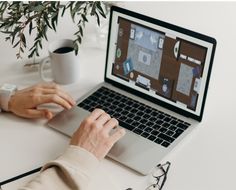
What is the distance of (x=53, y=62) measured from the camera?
1.45m

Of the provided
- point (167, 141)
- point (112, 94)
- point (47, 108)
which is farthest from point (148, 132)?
point (47, 108)

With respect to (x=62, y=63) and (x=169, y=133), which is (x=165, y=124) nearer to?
(x=169, y=133)

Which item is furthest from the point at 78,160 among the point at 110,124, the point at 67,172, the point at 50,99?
the point at 50,99

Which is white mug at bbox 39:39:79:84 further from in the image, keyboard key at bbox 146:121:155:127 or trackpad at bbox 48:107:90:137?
keyboard key at bbox 146:121:155:127

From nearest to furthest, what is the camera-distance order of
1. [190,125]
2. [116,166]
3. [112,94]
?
[116,166]
[190,125]
[112,94]

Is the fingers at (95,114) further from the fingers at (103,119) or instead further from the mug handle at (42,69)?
the mug handle at (42,69)

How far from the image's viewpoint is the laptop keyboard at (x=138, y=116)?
126 cm

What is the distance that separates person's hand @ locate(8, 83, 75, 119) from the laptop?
0.03m

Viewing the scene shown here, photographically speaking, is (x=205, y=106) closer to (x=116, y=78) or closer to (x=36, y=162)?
(x=116, y=78)

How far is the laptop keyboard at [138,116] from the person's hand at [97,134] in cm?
6

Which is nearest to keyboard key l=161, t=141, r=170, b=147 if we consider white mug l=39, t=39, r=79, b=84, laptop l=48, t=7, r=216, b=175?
laptop l=48, t=7, r=216, b=175

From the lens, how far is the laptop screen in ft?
4.09

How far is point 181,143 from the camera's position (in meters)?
1.26

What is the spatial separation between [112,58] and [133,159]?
356 millimetres
